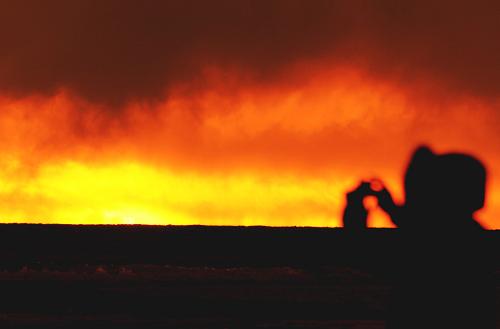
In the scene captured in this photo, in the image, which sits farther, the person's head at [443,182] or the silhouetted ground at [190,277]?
the silhouetted ground at [190,277]

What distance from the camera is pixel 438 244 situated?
8.06ft

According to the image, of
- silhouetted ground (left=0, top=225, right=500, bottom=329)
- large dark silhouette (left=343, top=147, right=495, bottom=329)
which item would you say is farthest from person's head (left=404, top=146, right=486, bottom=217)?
silhouetted ground (left=0, top=225, right=500, bottom=329)

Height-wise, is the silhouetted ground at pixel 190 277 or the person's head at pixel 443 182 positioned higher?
the person's head at pixel 443 182

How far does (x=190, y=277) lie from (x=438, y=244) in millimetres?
4906

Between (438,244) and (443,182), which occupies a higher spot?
(443,182)

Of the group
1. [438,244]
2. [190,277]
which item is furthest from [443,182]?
[190,277]

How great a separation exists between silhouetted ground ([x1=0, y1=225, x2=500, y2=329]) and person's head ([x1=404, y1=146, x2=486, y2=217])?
0.65 ft

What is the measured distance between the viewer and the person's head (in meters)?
2.39

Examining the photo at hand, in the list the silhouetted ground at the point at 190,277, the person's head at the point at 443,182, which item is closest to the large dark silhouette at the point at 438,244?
the person's head at the point at 443,182

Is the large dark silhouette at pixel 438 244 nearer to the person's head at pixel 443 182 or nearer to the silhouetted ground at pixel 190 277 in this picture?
the person's head at pixel 443 182

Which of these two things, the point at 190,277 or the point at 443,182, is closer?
the point at 443,182

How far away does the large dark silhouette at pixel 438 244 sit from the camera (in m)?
2.39

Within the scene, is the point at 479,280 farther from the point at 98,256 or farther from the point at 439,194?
the point at 98,256

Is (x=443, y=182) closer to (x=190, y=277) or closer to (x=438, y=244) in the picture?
(x=438, y=244)
